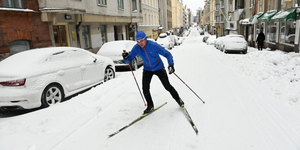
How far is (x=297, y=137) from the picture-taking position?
3.47 metres

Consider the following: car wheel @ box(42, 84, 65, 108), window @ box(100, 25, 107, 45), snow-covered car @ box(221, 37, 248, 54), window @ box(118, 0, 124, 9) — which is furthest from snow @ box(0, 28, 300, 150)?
window @ box(118, 0, 124, 9)

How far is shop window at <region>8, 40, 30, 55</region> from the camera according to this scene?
1050cm

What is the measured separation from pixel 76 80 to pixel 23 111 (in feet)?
5.27

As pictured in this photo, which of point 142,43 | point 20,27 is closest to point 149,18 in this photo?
point 20,27

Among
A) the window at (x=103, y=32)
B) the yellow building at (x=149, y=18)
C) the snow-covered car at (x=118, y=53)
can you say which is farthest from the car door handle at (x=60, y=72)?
the yellow building at (x=149, y=18)

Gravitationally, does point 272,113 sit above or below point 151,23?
below

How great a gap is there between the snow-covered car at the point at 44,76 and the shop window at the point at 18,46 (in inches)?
206

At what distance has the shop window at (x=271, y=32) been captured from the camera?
1869cm

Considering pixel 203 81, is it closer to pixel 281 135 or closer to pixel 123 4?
pixel 281 135

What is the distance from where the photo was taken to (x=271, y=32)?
64.0 ft

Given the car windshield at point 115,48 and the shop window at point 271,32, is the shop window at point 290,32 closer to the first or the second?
the shop window at point 271,32

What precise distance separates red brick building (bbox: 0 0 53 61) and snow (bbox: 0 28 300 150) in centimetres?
644

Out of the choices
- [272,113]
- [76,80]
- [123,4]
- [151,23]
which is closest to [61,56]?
[76,80]

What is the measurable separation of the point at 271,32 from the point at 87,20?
15924mm
